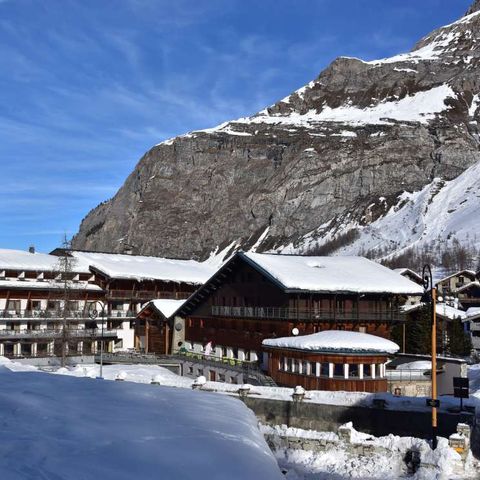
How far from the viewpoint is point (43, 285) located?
57.8 metres

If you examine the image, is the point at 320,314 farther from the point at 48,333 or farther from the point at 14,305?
the point at 14,305

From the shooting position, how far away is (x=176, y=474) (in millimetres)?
6012

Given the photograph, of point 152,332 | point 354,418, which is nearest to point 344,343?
point 354,418

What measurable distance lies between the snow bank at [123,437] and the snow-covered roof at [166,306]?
47989 mm

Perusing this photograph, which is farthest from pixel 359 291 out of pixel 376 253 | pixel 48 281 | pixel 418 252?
pixel 376 253

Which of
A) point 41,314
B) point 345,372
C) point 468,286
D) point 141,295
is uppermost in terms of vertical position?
point 468,286

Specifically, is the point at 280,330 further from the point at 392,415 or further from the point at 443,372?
the point at 392,415

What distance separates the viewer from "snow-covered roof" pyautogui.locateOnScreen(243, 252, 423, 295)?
43.2 metres

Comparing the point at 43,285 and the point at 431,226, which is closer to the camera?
the point at 43,285

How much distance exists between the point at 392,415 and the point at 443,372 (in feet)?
38.5

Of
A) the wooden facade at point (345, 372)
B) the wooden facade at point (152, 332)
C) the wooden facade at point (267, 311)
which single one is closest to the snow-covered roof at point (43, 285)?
the wooden facade at point (152, 332)

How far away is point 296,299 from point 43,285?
1089 inches

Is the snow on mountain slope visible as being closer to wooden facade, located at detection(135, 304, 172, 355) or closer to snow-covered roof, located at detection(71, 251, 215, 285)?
snow-covered roof, located at detection(71, 251, 215, 285)

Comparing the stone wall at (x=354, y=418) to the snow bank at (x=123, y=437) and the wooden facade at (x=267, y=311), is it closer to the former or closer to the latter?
the wooden facade at (x=267, y=311)
